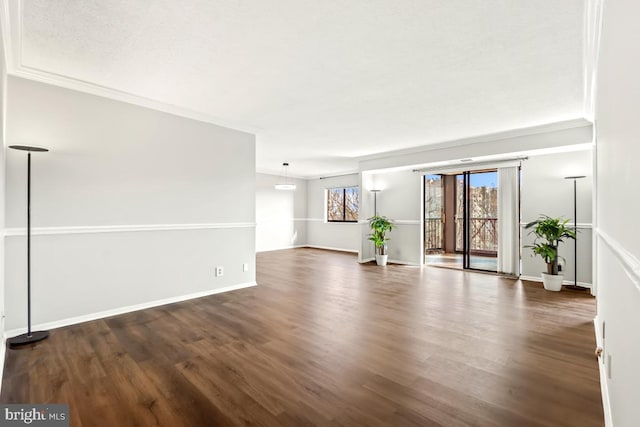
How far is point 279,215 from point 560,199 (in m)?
7.24

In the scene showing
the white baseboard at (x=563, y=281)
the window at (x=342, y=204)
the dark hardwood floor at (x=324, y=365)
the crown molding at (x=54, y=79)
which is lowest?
the dark hardwood floor at (x=324, y=365)

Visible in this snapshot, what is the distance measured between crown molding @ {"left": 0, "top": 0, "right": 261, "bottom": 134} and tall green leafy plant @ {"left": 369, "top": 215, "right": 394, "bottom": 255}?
3906mm

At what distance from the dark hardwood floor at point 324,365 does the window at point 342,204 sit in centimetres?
560

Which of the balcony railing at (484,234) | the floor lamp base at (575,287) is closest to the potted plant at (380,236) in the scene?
the balcony railing at (484,234)

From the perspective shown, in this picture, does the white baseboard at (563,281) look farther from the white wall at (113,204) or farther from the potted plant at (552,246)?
the white wall at (113,204)

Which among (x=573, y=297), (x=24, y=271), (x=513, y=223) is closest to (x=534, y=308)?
(x=573, y=297)

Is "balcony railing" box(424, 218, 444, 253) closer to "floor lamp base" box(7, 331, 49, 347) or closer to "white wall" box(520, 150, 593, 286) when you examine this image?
"white wall" box(520, 150, 593, 286)

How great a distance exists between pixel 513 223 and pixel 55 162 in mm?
6865

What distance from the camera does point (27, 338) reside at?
2.74 m

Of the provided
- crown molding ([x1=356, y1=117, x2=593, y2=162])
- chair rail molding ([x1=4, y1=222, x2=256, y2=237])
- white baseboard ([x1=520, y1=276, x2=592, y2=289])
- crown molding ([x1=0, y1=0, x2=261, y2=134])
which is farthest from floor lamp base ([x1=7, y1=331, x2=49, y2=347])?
white baseboard ([x1=520, y1=276, x2=592, y2=289])

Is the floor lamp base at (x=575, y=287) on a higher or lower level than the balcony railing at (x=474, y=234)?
lower

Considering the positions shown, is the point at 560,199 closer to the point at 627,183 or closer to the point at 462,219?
the point at 462,219

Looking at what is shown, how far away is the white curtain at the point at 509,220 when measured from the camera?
18.0 feet

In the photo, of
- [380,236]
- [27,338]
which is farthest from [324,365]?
[380,236]
